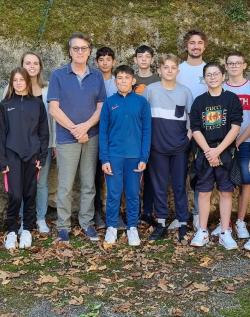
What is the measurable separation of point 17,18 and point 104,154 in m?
3.32

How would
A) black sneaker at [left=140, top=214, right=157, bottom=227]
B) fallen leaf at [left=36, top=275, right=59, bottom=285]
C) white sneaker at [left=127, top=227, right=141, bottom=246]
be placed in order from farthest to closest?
1. black sneaker at [left=140, top=214, right=157, bottom=227]
2. white sneaker at [left=127, top=227, right=141, bottom=246]
3. fallen leaf at [left=36, top=275, right=59, bottom=285]

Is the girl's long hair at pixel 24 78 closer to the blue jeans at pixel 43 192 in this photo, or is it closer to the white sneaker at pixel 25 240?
the blue jeans at pixel 43 192

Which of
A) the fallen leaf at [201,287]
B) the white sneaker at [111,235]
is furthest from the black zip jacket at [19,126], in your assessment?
the fallen leaf at [201,287]

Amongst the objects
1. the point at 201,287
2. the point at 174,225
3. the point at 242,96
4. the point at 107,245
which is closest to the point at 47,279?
the point at 107,245

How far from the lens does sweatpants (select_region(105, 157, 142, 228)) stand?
646cm

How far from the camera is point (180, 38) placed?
850 cm

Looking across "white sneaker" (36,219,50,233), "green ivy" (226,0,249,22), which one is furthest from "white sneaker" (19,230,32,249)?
"green ivy" (226,0,249,22)

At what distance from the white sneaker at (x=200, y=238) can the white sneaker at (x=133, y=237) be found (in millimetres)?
684

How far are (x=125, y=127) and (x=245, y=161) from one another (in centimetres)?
159

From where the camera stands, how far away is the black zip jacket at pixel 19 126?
6387 millimetres

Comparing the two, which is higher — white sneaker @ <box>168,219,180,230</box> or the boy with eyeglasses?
the boy with eyeglasses

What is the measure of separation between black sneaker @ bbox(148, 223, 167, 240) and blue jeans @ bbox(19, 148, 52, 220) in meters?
1.49

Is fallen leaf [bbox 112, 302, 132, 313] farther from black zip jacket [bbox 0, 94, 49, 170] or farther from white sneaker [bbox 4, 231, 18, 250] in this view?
black zip jacket [bbox 0, 94, 49, 170]

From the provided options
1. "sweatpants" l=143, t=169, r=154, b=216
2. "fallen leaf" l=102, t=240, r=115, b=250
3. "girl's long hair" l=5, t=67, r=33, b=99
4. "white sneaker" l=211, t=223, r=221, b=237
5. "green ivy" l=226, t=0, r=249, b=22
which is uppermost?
"green ivy" l=226, t=0, r=249, b=22
